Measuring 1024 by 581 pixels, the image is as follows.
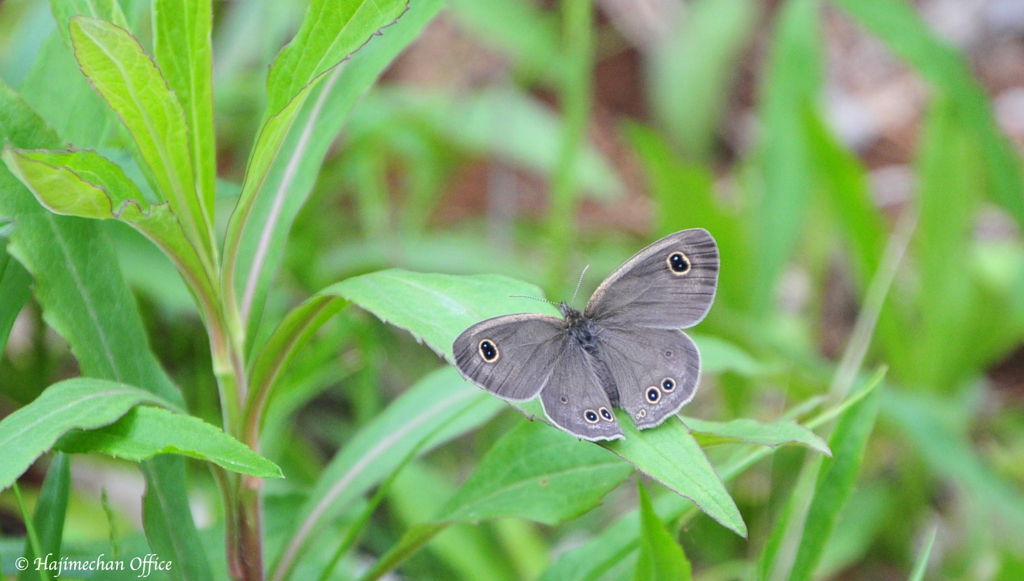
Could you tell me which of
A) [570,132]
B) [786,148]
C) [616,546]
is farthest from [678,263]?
[786,148]

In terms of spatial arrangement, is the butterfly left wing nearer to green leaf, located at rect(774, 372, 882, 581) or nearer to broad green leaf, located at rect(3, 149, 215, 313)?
green leaf, located at rect(774, 372, 882, 581)

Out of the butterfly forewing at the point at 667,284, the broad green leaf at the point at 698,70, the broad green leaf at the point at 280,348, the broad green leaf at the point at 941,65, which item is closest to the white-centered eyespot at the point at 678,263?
the butterfly forewing at the point at 667,284

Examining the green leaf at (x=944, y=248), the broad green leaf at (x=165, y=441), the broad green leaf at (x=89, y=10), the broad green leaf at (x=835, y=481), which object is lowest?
the broad green leaf at (x=165, y=441)

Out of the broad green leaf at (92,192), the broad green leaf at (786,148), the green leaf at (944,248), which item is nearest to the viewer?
the broad green leaf at (92,192)

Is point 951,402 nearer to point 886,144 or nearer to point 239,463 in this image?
point 886,144

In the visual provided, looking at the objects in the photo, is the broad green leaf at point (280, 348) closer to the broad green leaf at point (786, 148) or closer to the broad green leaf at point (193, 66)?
the broad green leaf at point (193, 66)

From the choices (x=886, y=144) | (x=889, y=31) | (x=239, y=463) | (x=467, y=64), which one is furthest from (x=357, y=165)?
(x=886, y=144)
